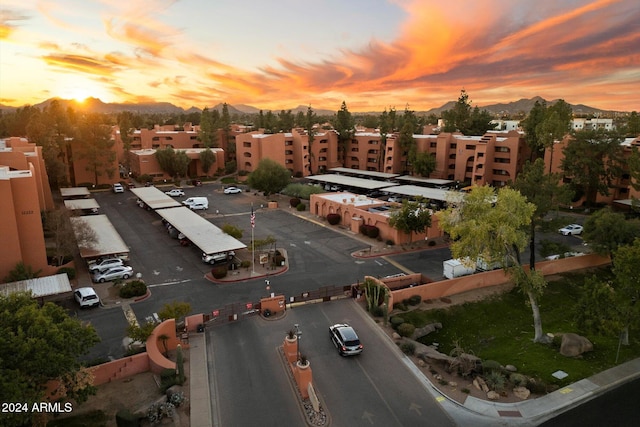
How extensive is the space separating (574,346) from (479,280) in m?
9.57

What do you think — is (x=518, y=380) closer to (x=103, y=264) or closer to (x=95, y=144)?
(x=103, y=264)

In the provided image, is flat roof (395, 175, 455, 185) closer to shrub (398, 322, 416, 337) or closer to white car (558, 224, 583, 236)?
white car (558, 224, 583, 236)

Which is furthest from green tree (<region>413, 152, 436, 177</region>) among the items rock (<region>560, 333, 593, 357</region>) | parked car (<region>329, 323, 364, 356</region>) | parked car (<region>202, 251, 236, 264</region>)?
parked car (<region>329, 323, 364, 356</region>)

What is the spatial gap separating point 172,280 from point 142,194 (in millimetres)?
30089

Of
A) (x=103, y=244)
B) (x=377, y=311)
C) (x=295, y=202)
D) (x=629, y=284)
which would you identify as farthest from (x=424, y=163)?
(x=103, y=244)

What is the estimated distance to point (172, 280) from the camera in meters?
34.1

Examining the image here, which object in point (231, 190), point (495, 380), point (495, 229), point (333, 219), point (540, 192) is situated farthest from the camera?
point (231, 190)

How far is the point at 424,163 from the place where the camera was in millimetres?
74250

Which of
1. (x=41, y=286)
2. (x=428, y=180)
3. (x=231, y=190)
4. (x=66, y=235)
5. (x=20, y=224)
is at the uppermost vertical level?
(x=20, y=224)

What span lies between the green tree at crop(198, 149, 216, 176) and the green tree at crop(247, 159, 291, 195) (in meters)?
22.7

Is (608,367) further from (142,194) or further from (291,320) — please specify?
(142,194)

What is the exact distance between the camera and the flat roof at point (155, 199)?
53.4 metres

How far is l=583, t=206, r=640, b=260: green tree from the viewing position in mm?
34750

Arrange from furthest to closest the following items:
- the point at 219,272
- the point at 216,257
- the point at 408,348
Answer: the point at 216,257 → the point at 219,272 → the point at 408,348
